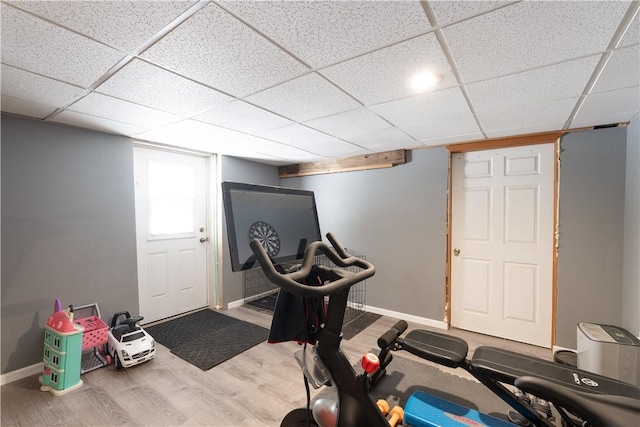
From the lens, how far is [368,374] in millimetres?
1201

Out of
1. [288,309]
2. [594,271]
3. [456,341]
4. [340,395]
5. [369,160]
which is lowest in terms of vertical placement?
→ [456,341]

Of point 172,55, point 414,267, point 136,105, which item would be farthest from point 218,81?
point 414,267

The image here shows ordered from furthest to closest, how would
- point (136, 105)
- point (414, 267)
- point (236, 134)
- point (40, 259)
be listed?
point (414, 267)
point (236, 134)
point (40, 259)
point (136, 105)

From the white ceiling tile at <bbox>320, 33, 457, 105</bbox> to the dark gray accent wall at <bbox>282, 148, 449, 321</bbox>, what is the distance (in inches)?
68.0

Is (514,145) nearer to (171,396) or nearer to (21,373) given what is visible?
(171,396)

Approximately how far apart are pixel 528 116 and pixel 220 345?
3.53m

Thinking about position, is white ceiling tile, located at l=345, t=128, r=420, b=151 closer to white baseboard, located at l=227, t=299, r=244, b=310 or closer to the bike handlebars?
the bike handlebars

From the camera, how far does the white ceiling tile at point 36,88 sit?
156 centimetres

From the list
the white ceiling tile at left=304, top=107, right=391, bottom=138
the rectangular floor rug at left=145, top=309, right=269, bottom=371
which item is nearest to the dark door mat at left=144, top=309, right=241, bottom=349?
the rectangular floor rug at left=145, top=309, right=269, bottom=371

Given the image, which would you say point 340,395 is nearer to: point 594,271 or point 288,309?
point 288,309

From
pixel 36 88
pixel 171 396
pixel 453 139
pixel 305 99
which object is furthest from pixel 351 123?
pixel 171 396

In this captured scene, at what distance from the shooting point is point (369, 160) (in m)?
3.70

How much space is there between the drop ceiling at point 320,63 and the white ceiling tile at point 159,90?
12 millimetres

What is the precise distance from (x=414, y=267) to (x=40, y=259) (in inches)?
149
